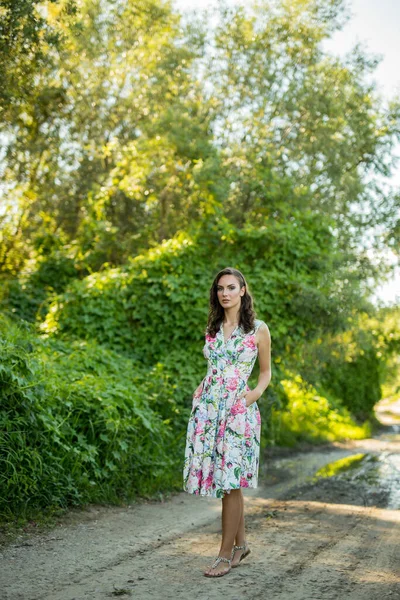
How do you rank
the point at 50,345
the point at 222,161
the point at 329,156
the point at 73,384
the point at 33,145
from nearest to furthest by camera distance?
the point at 73,384, the point at 50,345, the point at 222,161, the point at 329,156, the point at 33,145

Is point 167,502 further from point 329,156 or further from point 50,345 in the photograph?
point 329,156

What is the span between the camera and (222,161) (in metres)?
12.3

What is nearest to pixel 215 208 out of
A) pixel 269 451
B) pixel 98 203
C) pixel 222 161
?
pixel 222 161

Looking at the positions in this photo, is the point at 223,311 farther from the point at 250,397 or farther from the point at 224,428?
the point at 224,428

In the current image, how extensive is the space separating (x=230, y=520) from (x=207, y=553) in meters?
0.70

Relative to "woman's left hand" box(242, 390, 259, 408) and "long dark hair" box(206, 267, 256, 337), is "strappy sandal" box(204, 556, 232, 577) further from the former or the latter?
"long dark hair" box(206, 267, 256, 337)

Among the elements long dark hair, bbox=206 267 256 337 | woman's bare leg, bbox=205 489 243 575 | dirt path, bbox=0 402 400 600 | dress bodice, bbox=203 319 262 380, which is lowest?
dirt path, bbox=0 402 400 600

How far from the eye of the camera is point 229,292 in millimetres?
5293

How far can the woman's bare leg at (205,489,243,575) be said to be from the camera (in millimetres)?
→ 4898

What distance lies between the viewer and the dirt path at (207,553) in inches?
174

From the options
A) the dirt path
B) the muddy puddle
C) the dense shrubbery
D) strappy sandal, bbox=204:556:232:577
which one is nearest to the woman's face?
strappy sandal, bbox=204:556:232:577

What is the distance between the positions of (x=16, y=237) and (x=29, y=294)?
267cm

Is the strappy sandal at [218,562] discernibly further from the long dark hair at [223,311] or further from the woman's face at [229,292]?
the woman's face at [229,292]

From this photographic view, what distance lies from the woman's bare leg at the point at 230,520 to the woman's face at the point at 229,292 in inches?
53.1
